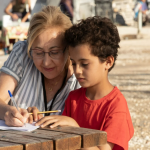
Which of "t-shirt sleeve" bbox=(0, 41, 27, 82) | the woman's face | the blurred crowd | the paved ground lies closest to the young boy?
the woman's face

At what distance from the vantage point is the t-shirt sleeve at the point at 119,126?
2221 mm

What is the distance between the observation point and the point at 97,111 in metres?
2.41

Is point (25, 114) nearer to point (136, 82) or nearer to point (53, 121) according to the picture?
point (53, 121)

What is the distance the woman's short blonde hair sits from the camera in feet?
9.09

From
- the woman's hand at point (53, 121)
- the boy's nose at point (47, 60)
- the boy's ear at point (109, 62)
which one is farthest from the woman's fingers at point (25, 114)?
the boy's ear at point (109, 62)

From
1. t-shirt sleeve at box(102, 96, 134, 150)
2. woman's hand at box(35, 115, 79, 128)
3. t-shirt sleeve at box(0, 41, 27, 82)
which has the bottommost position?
t-shirt sleeve at box(102, 96, 134, 150)

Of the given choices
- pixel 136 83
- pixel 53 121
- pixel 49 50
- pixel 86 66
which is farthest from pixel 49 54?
pixel 136 83

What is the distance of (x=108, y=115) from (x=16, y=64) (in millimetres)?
984

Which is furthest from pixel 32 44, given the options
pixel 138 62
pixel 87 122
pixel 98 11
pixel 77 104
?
pixel 98 11

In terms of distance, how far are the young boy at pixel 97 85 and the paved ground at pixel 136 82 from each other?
1.51m

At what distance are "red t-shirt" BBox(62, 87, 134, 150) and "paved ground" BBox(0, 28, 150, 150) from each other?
58.0 inches

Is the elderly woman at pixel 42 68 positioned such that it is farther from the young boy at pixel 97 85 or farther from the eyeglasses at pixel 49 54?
the young boy at pixel 97 85

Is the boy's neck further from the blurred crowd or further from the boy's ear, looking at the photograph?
the blurred crowd

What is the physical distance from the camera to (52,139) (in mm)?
1793
